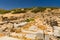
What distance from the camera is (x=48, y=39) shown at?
29.2 feet

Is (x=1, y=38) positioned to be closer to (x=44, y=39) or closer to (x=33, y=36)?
(x=33, y=36)

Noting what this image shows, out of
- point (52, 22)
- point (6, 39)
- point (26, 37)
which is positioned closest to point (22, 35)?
Answer: point (26, 37)

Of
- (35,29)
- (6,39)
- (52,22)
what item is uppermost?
(52,22)

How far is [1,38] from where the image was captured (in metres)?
7.96

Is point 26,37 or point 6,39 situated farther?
point 26,37

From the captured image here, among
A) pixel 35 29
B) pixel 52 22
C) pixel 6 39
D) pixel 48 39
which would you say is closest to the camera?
pixel 6 39

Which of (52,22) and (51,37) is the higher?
(52,22)

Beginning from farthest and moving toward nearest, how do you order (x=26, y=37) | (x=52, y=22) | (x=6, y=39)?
(x=52, y=22) → (x=26, y=37) → (x=6, y=39)

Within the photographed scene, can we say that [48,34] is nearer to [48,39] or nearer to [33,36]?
[48,39]

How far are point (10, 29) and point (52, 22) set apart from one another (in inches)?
157

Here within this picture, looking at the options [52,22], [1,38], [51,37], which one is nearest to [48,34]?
[51,37]

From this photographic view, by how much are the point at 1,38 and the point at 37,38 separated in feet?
5.72

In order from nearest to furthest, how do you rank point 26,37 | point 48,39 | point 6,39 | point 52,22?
point 6,39, point 26,37, point 48,39, point 52,22

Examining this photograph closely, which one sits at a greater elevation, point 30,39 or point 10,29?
point 10,29
